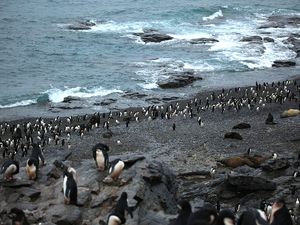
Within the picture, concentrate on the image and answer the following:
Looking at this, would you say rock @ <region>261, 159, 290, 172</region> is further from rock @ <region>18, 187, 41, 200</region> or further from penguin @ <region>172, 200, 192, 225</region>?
penguin @ <region>172, 200, 192, 225</region>

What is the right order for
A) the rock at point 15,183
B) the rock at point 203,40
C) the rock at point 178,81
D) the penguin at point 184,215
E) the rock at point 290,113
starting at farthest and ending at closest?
1. the rock at point 203,40
2. the rock at point 178,81
3. the rock at point 290,113
4. the rock at point 15,183
5. the penguin at point 184,215

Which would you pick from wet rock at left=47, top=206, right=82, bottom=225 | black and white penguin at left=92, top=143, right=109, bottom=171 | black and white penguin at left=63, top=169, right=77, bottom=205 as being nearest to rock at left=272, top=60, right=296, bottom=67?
black and white penguin at left=92, top=143, right=109, bottom=171

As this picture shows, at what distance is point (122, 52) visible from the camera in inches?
2500

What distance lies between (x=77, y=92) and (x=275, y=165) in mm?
28520

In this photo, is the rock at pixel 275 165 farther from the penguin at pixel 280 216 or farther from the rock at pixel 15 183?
the rock at pixel 15 183

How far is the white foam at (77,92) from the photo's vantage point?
46812 millimetres

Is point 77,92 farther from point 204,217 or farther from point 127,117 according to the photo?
point 204,217

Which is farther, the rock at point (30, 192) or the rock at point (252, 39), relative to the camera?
the rock at point (252, 39)

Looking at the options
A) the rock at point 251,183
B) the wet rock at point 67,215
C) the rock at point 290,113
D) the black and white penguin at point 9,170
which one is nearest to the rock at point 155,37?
the rock at point 290,113

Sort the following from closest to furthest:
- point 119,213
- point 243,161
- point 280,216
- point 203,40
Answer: point 280,216, point 119,213, point 243,161, point 203,40

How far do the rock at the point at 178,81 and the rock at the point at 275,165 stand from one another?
85.7 ft

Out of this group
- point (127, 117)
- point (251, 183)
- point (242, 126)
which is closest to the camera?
point (251, 183)

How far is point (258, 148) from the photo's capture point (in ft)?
92.5

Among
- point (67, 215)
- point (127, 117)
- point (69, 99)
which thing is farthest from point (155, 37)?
point (67, 215)
